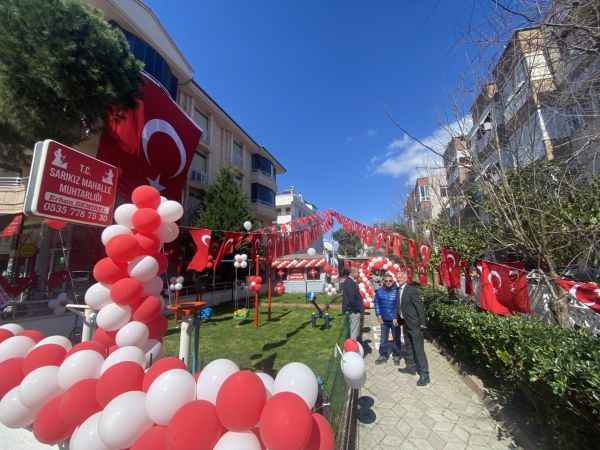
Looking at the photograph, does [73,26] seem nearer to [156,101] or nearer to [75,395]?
[156,101]

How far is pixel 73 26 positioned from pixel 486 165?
43.7 feet

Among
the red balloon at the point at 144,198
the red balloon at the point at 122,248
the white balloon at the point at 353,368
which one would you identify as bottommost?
the white balloon at the point at 353,368

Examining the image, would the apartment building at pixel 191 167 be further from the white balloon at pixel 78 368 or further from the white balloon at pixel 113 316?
the white balloon at pixel 78 368

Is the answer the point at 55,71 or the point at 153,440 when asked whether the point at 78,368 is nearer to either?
the point at 153,440

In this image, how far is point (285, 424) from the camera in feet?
4.29

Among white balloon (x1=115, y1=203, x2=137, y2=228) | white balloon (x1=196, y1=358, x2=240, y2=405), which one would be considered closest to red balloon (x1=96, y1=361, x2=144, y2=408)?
white balloon (x1=196, y1=358, x2=240, y2=405)

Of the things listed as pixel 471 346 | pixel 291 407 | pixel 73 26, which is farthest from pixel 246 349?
pixel 73 26

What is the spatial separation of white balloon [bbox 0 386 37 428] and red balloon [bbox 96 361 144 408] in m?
0.75

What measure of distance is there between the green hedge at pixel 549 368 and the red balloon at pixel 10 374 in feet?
15.8

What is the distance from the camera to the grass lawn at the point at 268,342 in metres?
5.90

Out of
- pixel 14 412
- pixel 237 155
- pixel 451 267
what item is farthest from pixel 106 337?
pixel 237 155

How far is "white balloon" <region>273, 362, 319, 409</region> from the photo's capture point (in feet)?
5.41

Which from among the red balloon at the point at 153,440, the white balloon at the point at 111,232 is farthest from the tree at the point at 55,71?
the red balloon at the point at 153,440

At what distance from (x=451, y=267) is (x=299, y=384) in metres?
6.29
